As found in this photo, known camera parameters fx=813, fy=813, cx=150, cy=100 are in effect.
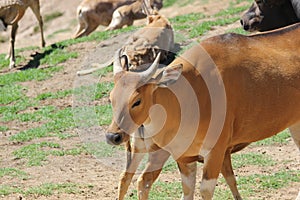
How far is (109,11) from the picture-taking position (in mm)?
20609

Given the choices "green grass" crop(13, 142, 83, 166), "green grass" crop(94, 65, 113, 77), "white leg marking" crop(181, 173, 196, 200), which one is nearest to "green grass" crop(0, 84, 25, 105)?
"green grass" crop(94, 65, 113, 77)

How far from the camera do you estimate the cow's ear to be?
274 inches

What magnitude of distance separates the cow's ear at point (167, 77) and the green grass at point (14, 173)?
352cm

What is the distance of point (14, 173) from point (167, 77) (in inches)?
150

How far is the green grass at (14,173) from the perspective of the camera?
9977 millimetres

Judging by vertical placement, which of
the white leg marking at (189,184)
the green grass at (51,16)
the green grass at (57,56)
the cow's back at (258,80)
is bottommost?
the green grass at (51,16)

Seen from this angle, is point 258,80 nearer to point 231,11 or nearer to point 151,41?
point 151,41

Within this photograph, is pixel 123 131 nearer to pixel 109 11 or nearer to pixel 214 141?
pixel 214 141

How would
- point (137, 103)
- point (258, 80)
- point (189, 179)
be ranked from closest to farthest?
point (137, 103)
point (258, 80)
point (189, 179)

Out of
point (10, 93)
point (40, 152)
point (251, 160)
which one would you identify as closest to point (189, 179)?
point (251, 160)

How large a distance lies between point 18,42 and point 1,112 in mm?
13282

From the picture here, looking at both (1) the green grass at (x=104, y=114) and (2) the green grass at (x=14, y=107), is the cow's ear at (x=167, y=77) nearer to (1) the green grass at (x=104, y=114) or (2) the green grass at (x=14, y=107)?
(1) the green grass at (x=104, y=114)

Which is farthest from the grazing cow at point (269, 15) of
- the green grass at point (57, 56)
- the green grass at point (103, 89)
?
the green grass at point (57, 56)

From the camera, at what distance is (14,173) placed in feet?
33.2
